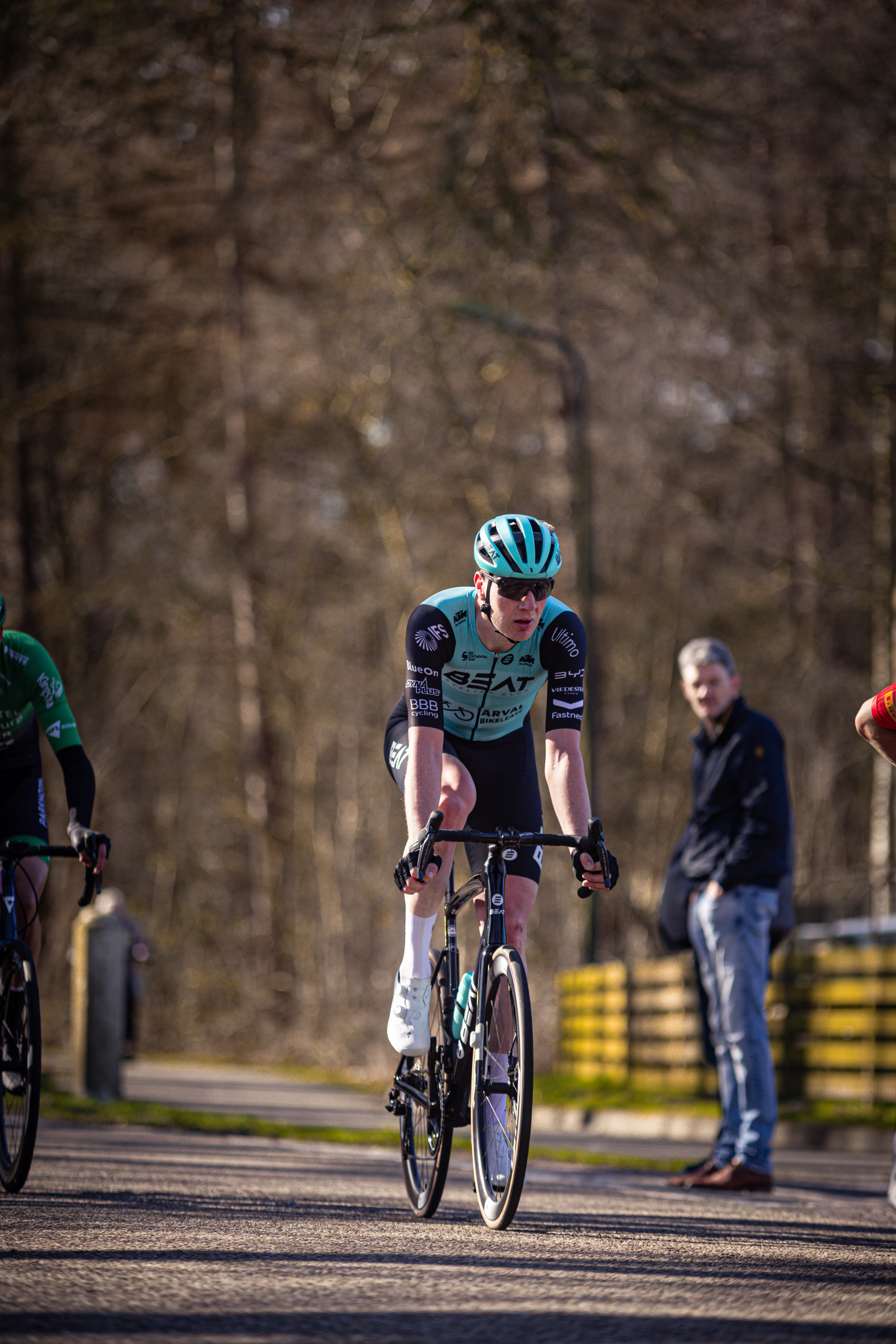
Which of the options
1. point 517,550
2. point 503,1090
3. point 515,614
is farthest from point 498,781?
point 503,1090

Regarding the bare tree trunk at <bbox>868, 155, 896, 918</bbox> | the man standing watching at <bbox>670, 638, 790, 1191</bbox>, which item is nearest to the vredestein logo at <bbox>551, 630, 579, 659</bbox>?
the man standing watching at <bbox>670, 638, 790, 1191</bbox>

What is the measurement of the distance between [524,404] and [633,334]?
373 cm

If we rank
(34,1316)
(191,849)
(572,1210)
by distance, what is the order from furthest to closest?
(191,849)
(572,1210)
(34,1316)

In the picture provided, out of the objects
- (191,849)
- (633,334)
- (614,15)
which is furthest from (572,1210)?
(191,849)

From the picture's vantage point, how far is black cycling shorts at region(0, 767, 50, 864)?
245 inches

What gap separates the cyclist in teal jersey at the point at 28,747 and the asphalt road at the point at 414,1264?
120cm

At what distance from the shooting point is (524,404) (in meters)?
24.0

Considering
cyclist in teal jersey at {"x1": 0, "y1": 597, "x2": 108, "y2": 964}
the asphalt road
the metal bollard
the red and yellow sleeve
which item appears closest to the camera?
the asphalt road

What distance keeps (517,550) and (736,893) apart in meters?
2.71

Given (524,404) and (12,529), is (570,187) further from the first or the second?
(12,529)

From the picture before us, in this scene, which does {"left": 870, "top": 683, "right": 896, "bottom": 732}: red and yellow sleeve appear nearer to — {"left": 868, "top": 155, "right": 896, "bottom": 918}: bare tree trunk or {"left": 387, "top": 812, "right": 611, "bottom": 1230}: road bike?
{"left": 387, "top": 812, "right": 611, "bottom": 1230}: road bike

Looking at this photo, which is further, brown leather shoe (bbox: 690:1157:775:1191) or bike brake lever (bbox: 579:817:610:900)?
brown leather shoe (bbox: 690:1157:775:1191)

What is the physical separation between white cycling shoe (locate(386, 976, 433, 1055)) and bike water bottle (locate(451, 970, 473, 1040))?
0.55 feet

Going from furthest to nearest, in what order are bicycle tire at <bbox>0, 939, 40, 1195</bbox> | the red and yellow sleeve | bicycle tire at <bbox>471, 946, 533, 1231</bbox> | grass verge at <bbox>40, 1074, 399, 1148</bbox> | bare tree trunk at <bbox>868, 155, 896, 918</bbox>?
bare tree trunk at <bbox>868, 155, 896, 918</bbox>
grass verge at <bbox>40, 1074, 399, 1148</bbox>
bicycle tire at <bbox>0, 939, 40, 1195</bbox>
the red and yellow sleeve
bicycle tire at <bbox>471, 946, 533, 1231</bbox>
